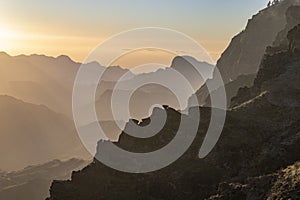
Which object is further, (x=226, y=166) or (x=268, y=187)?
(x=226, y=166)

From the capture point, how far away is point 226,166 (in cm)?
6162

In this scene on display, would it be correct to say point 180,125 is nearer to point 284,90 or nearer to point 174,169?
point 174,169

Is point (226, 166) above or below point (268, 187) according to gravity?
above

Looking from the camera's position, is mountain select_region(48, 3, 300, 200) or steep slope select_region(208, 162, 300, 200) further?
mountain select_region(48, 3, 300, 200)

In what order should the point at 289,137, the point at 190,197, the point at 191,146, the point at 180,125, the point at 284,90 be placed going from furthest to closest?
the point at 284,90, the point at 180,125, the point at 191,146, the point at 289,137, the point at 190,197

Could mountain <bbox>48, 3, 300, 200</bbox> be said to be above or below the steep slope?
above

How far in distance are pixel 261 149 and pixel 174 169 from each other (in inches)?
598

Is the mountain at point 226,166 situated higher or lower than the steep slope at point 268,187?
higher

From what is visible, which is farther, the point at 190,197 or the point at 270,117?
the point at 270,117

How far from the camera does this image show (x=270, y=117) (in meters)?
72.9

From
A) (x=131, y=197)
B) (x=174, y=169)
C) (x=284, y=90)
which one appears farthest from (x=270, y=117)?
(x=131, y=197)

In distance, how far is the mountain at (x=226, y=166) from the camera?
5144 cm

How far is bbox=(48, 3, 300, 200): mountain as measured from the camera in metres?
51.4

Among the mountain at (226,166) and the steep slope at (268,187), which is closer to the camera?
the steep slope at (268,187)
